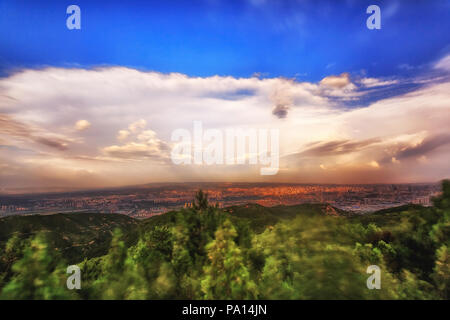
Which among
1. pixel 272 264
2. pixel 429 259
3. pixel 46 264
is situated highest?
pixel 46 264

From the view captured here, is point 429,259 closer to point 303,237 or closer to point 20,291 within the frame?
point 303,237

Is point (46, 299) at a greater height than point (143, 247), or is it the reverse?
point (46, 299)

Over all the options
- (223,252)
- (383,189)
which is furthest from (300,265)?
(383,189)

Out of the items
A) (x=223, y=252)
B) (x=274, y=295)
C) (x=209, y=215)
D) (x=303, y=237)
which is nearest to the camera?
(x=274, y=295)
